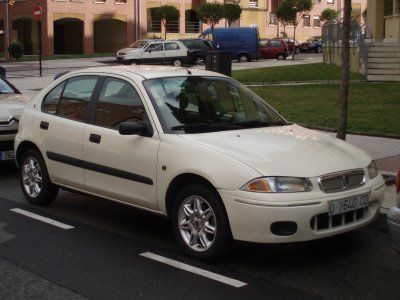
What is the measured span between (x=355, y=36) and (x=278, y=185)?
22.3 metres

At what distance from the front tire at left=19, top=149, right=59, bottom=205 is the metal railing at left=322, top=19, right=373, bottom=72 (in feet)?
58.6

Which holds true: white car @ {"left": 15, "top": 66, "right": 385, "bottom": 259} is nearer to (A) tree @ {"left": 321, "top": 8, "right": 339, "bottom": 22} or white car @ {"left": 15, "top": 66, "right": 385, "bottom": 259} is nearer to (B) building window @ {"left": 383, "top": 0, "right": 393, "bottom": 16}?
(B) building window @ {"left": 383, "top": 0, "right": 393, "bottom": 16}

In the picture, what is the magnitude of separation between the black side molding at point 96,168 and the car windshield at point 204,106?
1.63 ft

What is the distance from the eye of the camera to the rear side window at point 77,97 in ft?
21.9

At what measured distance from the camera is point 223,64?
1091cm

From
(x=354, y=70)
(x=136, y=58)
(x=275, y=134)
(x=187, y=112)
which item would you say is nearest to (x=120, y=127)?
(x=187, y=112)

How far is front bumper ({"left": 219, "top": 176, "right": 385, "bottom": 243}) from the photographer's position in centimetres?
491

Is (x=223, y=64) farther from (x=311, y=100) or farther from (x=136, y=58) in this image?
(x=136, y=58)

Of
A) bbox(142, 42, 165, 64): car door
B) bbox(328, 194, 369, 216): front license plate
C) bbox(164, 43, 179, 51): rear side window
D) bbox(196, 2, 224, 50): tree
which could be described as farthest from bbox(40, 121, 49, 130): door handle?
bbox(196, 2, 224, 50): tree

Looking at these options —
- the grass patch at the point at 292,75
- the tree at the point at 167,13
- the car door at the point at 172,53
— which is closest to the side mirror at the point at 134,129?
the grass patch at the point at 292,75

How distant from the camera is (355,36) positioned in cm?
2605

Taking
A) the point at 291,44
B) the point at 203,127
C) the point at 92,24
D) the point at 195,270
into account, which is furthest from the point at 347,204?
the point at 291,44

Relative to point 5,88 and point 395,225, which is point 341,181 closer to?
point 395,225

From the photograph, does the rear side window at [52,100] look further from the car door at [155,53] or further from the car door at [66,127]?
the car door at [155,53]
